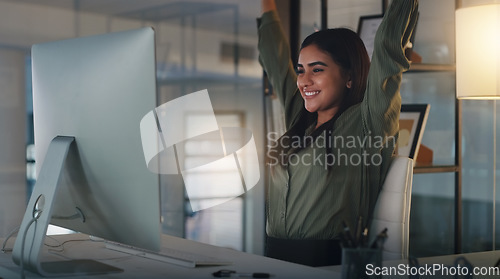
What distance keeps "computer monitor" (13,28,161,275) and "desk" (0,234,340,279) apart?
11 cm

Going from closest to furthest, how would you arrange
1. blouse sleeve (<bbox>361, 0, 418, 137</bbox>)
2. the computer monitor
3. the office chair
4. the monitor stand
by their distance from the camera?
1. the computer monitor
2. the monitor stand
3. the office chair
4. blouse sleeve (<bbox>361, 0, 418, 137</bbox>)

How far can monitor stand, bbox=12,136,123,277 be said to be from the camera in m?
1.56

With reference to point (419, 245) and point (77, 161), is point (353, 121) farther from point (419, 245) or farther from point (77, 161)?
point (419, 245)

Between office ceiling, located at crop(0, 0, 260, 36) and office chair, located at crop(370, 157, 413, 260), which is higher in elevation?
office ceiling, located at crop(0, 0, 260, 36)

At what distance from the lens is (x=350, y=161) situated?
2.32 m

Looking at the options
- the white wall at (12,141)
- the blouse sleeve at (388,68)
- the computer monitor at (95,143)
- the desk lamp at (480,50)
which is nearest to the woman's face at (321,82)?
the blouse sleeve at (388,68)

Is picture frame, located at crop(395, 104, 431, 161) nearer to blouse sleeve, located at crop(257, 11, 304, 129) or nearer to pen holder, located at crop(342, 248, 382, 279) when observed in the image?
blouse sleeve, located at crop(257, 11, 304, 129)

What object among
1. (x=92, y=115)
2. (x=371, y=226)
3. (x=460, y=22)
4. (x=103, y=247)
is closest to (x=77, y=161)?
(x=92, y=115)

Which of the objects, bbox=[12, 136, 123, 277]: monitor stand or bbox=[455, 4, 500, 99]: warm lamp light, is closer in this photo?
bbox=[12, 136, 123, 277]: monitor stand

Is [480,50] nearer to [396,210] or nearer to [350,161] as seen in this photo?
[350,161]

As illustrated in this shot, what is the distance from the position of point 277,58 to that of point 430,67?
0.96 meters

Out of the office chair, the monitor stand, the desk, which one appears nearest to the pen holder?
the desk


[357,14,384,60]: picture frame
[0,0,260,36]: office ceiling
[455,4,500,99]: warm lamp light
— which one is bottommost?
[455,4,500,99]: warm lamp light

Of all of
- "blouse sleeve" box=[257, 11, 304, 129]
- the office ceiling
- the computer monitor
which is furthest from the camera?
the office ceiling
